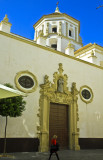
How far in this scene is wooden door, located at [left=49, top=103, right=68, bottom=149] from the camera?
11.4 m

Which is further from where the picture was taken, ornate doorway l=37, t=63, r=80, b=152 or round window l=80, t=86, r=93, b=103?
round window l=80, t=86, r=93, b=103

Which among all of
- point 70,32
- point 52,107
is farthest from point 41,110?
point 70,32

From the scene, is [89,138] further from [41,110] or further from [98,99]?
[41,110]

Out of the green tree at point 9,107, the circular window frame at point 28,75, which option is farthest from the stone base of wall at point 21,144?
the circular window frame at point 28,75

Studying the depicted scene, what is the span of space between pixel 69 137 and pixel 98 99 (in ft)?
14.2

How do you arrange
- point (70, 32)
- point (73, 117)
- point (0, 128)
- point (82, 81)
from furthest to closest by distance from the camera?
point (70, 32), point (82, 81), point (73, 117), point (0, 128)

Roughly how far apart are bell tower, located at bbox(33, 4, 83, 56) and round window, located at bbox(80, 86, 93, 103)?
6830 millimetres

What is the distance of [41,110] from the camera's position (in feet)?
36.2

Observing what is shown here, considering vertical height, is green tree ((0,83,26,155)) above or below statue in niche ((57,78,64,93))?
below

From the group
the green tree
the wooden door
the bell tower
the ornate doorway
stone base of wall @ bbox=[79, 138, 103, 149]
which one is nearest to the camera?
the green tree

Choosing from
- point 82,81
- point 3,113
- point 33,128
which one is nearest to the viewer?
point 3,113

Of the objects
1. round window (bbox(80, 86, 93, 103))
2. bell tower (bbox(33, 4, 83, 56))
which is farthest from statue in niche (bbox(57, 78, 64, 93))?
bell tower (bbox(33, 4, 83, 56))

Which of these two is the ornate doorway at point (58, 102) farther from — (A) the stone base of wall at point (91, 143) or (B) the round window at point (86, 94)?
(B) the round window at point (86, 94)

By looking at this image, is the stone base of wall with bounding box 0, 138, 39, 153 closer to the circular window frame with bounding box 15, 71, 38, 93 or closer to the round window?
the circular window frame with bounding box 15, 71, 38, 93
